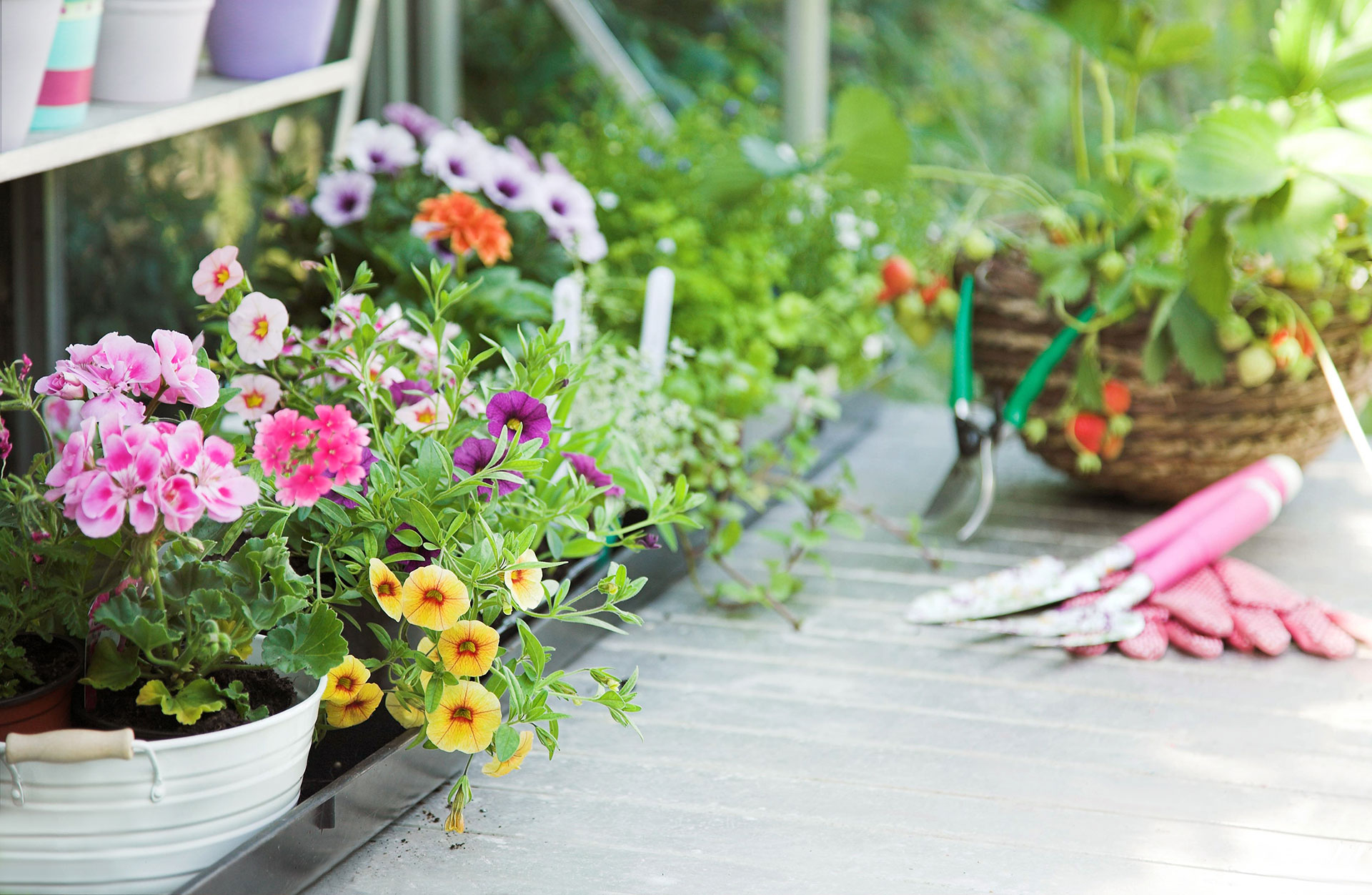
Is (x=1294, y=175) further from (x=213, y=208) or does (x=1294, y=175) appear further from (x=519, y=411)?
(x=213, y=208)

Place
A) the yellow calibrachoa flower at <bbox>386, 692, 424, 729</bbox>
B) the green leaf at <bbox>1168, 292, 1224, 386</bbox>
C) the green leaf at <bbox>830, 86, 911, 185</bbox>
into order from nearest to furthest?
the yellow calibrachoa flower at <bbox>386, 692, 424, 729</bbox>
the green leaf at <bbox>1168, 292, 1224, 386</bbox>
the green leaf at <bbox>830, 86, 911, 185</bbox>

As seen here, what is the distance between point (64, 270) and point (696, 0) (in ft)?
8.35

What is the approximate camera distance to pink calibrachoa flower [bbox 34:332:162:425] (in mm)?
748

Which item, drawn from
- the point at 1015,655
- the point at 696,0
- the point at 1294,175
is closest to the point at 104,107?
the point at 1015,655

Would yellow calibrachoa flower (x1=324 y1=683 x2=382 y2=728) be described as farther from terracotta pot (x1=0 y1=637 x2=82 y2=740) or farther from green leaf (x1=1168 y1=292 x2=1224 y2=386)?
green leaf (x1=1168 y1=292 x2=1224 y2=386)

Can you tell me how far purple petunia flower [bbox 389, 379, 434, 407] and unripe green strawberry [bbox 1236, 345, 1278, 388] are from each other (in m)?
0.94

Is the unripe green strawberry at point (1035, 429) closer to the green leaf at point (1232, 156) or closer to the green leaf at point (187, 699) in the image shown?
the green leaf at point (1232, 156)

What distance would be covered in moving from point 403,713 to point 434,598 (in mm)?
150

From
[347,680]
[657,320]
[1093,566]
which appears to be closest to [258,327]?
[347,680]

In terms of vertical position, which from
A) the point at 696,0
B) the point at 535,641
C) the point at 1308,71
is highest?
the point at 696,0

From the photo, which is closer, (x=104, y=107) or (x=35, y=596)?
(x=35, y=596)

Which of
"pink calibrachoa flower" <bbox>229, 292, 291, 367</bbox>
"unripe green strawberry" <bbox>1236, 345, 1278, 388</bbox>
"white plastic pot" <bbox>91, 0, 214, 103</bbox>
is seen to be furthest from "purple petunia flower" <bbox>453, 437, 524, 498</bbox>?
"unripe green strawberry" <bbox>1236, 345, 1278, 388</bbox>

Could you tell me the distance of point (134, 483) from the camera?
0.68 m

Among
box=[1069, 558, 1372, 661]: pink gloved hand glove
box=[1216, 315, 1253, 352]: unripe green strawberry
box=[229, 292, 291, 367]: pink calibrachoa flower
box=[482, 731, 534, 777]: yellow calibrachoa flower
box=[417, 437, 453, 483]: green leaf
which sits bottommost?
box=[1069, 558, 1372, 661]: pink gloved hand glove
